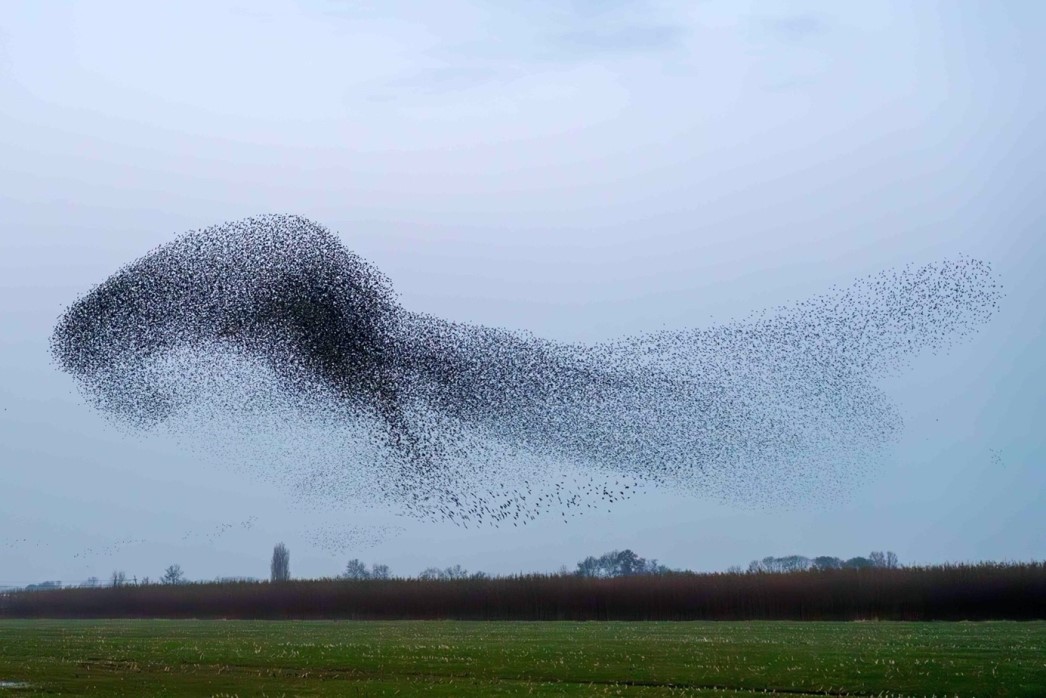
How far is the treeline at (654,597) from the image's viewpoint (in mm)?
51312

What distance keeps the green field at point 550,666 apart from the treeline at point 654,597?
1778cm

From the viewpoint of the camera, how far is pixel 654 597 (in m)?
58.8

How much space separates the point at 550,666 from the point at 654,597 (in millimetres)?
35052

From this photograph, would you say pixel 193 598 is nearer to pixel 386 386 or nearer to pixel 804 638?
pixel 386 386

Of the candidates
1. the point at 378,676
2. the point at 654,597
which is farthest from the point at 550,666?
the point at 654,597

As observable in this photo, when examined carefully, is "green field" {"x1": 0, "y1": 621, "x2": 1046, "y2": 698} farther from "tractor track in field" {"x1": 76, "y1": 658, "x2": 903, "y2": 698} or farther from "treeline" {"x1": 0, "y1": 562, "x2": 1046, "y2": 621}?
"treeline" {"x1": 0, "y1": 562, "x2": 1046, "y2": 621}

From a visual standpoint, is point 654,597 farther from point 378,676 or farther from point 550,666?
point 378,676

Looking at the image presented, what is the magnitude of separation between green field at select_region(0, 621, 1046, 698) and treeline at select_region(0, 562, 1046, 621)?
17778 mm

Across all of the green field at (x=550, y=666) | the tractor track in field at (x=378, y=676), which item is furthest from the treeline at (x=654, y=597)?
the tractor track in field at (x=378, y=676)

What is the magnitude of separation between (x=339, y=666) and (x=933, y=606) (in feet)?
112

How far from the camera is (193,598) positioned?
77.1 m

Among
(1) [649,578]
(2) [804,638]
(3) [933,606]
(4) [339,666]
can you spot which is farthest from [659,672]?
(1) [649,578]

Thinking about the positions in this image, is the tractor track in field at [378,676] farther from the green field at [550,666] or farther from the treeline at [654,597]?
the treeline at [654,597]

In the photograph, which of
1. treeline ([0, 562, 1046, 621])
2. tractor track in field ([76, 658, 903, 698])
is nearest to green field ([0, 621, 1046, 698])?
tractor track in field ([76, 658, 903, 698])
